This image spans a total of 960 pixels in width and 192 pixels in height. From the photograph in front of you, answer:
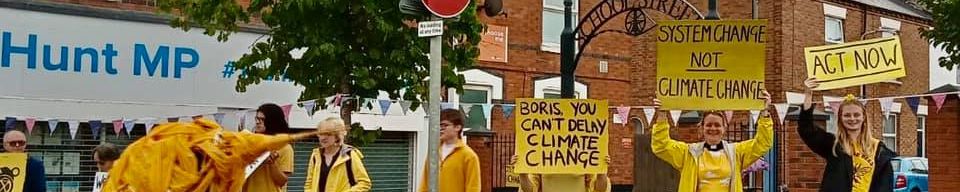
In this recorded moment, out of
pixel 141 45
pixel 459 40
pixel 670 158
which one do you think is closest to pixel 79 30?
pixel 141 45

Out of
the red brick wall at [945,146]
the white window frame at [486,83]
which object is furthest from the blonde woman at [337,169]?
the white window frame at [486,83]

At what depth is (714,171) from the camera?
852 cm

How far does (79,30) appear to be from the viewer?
14539mm

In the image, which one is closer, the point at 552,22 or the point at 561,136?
the point at 561,136

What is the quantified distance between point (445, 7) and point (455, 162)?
1.09m

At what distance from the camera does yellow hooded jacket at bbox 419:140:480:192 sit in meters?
8.52

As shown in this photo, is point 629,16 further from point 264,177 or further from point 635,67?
point 635,67

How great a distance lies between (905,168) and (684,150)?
54.6 feet

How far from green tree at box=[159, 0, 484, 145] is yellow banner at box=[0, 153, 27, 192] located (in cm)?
267

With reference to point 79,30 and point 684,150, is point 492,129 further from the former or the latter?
point 684,150

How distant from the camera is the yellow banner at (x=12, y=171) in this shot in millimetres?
9938

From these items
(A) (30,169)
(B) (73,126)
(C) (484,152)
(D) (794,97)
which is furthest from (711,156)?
(D) (794,97)

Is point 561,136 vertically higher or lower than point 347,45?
lower

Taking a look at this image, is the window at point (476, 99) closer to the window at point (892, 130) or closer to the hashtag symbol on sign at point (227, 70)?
the hashtag symbol on sign at point (227, 70)
